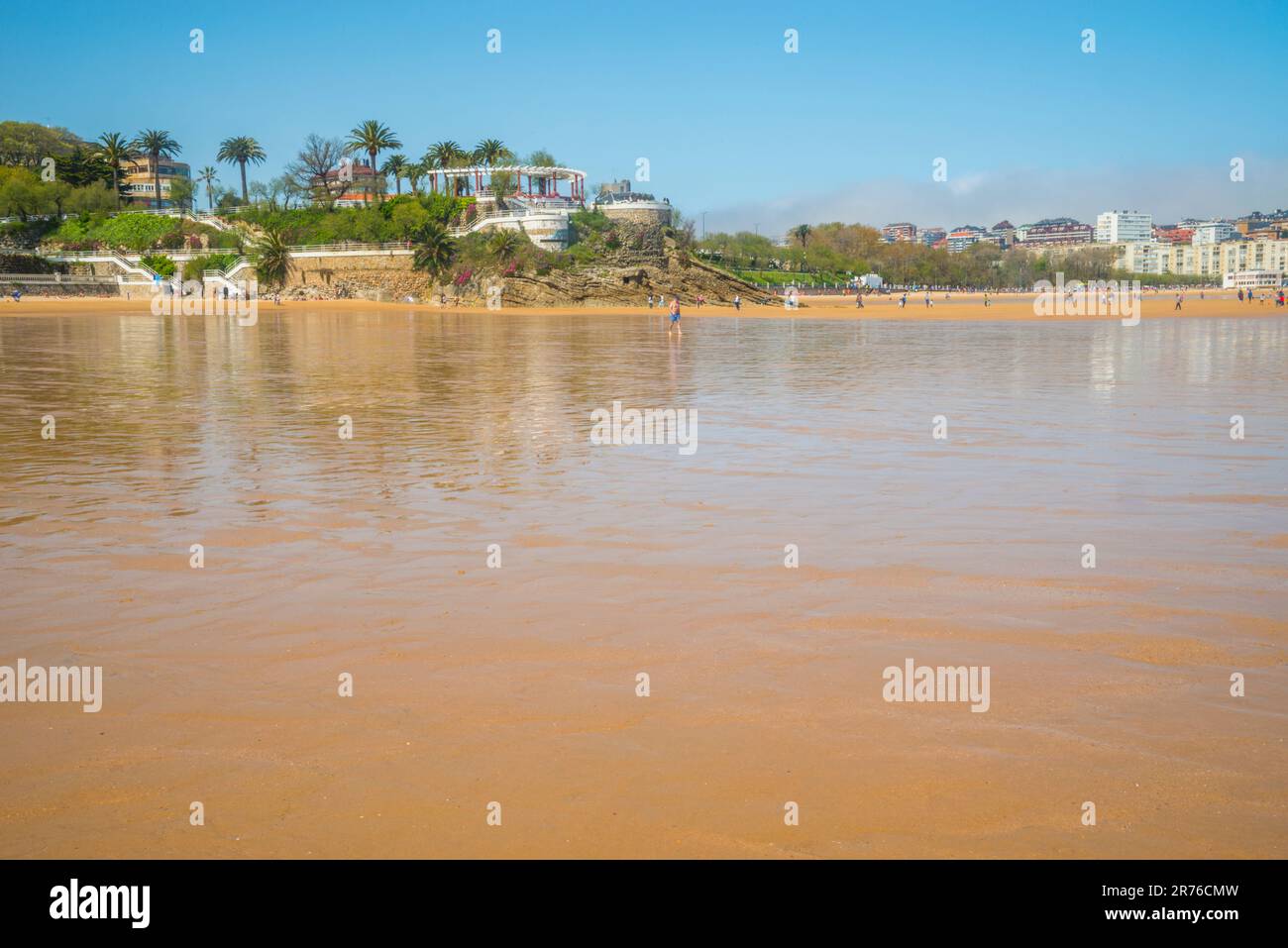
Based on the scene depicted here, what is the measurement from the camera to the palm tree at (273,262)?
91.4 metres

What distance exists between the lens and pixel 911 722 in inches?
192

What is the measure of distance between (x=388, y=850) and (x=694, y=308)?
8259 centimetres

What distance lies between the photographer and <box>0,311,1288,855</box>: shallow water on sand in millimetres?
4031

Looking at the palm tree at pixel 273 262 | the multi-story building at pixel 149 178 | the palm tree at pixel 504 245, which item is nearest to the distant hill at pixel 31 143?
the multi-story building at pixel 149 178

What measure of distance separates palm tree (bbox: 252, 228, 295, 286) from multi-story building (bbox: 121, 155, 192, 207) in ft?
98.0

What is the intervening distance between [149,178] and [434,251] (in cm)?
8998

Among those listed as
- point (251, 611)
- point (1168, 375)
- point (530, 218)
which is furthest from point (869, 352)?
point (530, 218)

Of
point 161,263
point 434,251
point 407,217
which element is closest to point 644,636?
point 434,251

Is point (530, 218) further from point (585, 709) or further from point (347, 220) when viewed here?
point (585, 709)

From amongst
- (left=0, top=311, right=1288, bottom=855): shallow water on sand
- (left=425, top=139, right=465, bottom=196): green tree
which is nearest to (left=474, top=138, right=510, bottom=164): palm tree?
(left=425, top=139, right=465, bottom=196): green tree

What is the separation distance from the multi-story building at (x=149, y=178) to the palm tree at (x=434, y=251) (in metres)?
43.9

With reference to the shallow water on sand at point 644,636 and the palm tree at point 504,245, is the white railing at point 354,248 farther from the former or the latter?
the shallow water on sand at point 644,636
